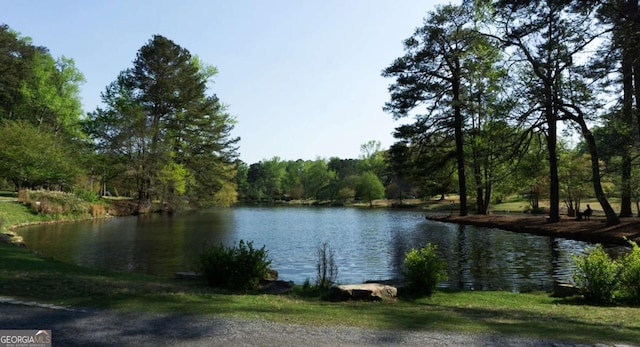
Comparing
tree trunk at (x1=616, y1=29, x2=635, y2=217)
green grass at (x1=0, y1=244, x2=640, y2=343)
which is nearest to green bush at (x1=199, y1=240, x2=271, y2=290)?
green grass at (x1=0, y1=244, x2=640, y2=343)

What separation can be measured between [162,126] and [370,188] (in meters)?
50.1

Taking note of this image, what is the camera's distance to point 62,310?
256 inches

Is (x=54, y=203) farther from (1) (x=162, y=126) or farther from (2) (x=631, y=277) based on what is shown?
(2) (x=631, y=277)

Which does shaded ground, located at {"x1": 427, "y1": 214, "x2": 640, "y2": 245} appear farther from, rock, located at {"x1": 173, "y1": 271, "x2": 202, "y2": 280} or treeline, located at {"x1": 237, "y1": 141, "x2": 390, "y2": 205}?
treeline, located at {"x1": 237, "y1": 141, "x2": 390, "y2": 205}

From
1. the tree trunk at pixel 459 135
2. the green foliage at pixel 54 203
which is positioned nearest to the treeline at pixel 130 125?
the green foliage at pixel 54 203

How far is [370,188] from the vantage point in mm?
89500

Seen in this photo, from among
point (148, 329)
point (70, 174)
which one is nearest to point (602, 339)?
point (148, 329)

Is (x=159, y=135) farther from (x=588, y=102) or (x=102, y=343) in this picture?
(x=102, y=343)

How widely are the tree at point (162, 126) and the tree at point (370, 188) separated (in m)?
41.7

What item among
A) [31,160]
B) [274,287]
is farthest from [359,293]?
[31,160]

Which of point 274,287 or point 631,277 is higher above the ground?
point 631,277

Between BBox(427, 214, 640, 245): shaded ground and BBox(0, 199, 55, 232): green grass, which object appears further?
BBox(0, 199, 55, 232): green grass

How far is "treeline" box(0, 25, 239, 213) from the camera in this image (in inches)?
1749

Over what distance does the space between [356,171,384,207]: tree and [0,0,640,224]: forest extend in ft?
119
